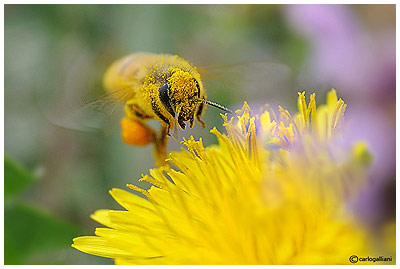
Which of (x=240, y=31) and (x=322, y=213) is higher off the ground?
(x=240, y=31)

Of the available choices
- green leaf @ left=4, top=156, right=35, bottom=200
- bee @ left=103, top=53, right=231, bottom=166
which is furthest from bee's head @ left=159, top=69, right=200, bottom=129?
green leaf @ left=4, top=156, right=35, bottom=200

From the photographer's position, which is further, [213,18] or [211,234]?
[213,18]

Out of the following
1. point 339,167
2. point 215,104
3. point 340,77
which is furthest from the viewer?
point 340,77

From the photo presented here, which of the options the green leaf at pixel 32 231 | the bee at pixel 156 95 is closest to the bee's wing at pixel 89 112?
the bee at pixel 156 95

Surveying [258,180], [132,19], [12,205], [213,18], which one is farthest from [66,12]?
[258,180]

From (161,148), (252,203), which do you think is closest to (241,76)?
(161,148)

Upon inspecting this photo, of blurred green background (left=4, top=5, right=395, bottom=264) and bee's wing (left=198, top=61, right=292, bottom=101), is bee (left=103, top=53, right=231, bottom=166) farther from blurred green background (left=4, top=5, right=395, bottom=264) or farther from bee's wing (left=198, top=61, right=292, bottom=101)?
blurred green background (left=4, top=5, right=395, bottom=264)
